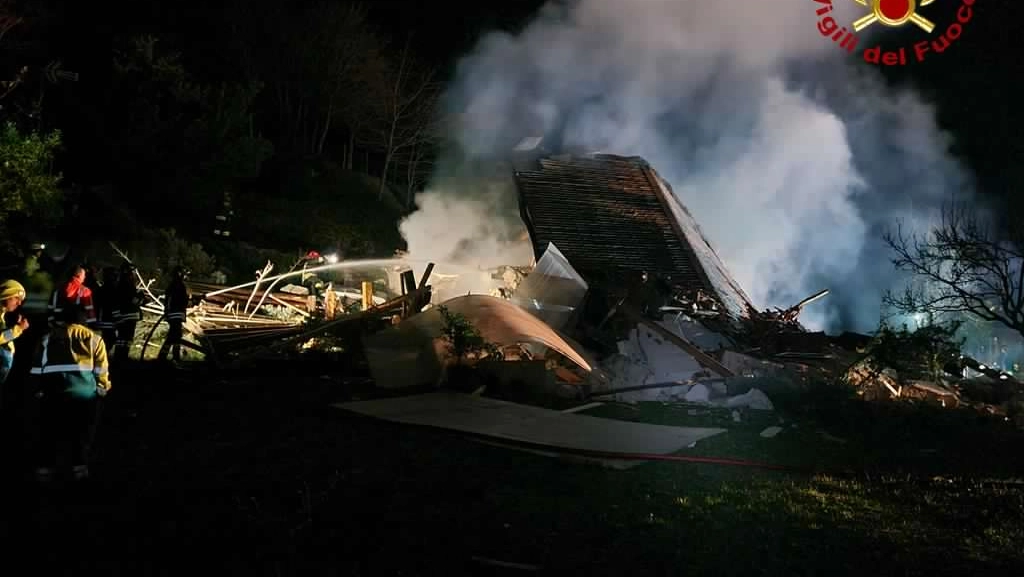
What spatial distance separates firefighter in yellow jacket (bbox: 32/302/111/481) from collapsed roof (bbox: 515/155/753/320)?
10.8 meters

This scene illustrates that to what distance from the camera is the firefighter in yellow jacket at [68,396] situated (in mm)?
5195

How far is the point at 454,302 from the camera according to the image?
10984 mm

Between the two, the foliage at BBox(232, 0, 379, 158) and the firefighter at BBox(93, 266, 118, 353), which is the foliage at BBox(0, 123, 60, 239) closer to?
the firefighter at BBox(93, 266, 118, 353)

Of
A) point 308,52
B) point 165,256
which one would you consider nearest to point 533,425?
point 165,256

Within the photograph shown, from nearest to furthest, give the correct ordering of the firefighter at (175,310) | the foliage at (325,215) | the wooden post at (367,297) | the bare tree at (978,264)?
1. the firefighter at (175,310)
2. the bare tree at (978,264)
3. the wooden post at (367,297)
4. the foliage at (325,215)

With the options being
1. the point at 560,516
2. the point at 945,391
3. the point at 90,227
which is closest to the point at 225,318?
the point at 90,227

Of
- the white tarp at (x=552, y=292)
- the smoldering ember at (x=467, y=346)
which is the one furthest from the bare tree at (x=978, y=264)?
the white tarp at (x=552, y=292)

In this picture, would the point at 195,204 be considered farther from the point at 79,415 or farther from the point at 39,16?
the point at 79,415

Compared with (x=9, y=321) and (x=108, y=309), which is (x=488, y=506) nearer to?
(x=9, y=321)

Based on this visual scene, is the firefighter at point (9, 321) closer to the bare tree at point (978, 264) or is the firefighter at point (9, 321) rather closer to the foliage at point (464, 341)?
the foliage at point (464, 341)

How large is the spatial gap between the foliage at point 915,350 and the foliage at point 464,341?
573 cm

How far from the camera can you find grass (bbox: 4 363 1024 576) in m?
4.05

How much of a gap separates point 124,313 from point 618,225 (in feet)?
34.9

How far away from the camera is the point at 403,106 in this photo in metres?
31.0
